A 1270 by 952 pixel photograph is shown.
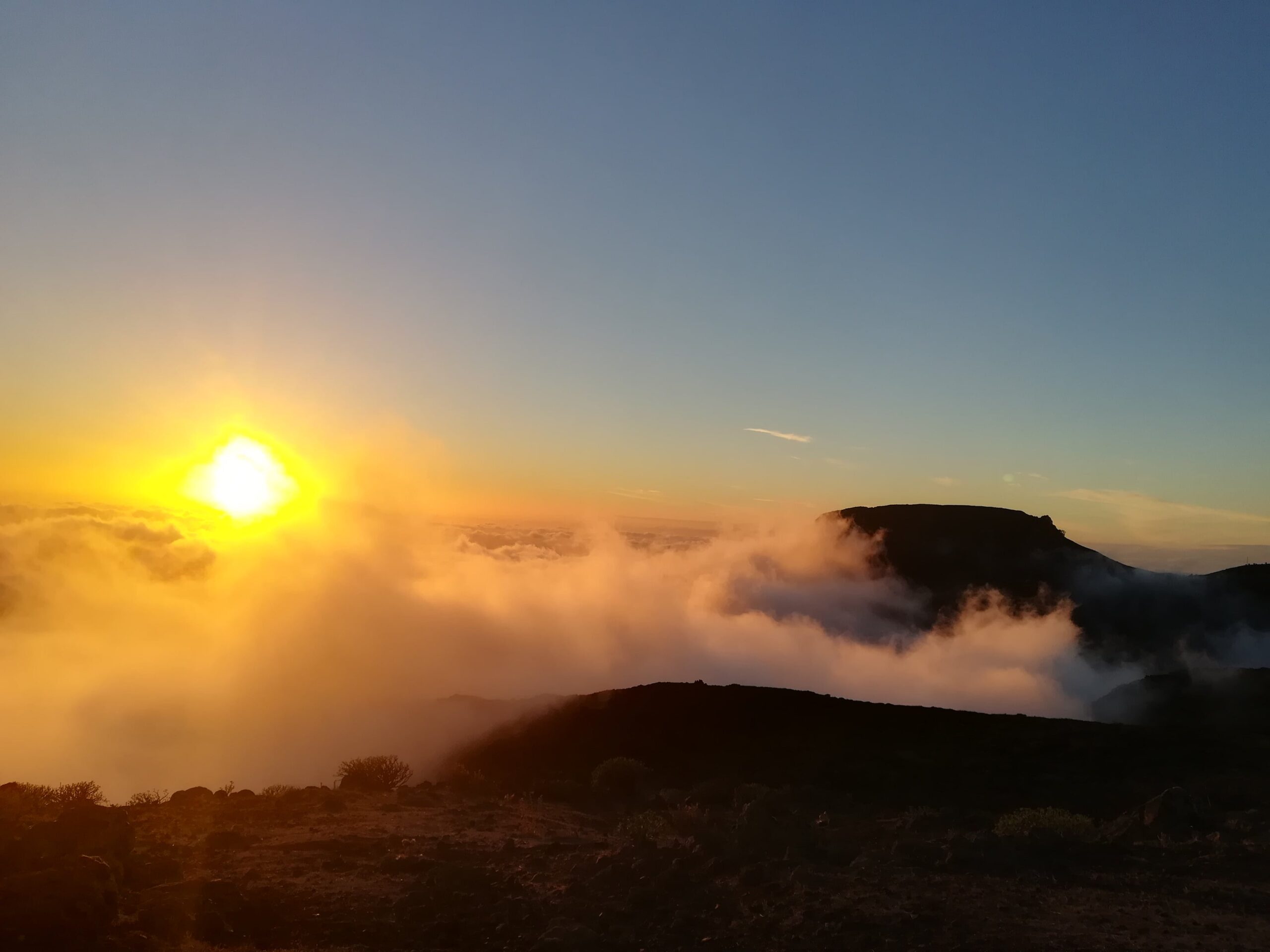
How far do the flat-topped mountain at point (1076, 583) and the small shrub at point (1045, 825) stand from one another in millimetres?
83663

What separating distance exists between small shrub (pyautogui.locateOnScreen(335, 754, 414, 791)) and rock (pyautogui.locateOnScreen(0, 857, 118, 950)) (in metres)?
11.7

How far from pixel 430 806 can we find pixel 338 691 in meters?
112

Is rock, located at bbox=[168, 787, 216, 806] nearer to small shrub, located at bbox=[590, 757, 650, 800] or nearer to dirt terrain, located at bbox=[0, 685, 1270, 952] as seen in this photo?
dirt terrain, located at bbox=[0, 685, 1270, 952]

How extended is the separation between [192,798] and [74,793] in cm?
252

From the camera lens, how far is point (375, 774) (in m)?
23.0

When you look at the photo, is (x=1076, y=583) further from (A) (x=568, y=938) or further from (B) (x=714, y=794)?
(A) (x=568, y=938)

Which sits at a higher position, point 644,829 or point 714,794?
point 644,829

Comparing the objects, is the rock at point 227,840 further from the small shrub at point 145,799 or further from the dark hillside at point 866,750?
the dark hillside at point 866,750

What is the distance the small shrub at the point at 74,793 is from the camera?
569 inches

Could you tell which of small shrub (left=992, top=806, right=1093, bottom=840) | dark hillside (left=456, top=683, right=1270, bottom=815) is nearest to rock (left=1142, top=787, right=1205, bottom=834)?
small shrub (left=992, top=806, right=1093, bottom=840)

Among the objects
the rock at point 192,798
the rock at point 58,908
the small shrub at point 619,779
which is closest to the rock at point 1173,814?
the small shrub at point 619,779

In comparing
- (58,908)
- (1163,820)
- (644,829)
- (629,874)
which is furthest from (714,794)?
(58,908)

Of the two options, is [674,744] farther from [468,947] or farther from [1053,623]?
[1053,623]

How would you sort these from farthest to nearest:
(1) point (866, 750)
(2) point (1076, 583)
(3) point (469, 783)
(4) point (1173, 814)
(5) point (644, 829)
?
1. (2) point (1076, 583)
2. (1) point (866, 750)
3. (3) point (469, 783)
4. (5) point (644, 829)
5. (4) point (1173, 814)
